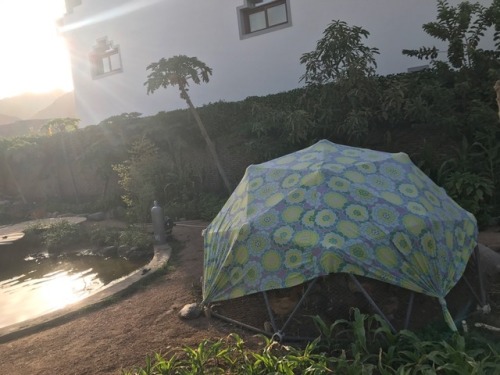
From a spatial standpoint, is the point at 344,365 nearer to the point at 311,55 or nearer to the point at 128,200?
the point at 311,55

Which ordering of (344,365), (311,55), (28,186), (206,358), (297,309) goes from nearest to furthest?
(344,365)
(206,358)
(297,309)
(311,55)
(28,186)

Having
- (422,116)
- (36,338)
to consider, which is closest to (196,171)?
(422,116)

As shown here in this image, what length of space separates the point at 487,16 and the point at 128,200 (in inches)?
408

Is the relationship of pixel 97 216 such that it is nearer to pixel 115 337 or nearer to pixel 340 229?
pixel 115 337

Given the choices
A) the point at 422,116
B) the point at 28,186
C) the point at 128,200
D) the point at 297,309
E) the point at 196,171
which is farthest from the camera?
the point at 28,186

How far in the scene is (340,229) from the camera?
4070 millimetres

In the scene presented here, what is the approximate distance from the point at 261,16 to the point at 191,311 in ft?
41.8

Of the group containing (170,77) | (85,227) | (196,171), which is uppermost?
(170,77)

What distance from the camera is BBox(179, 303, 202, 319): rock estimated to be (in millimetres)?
5168

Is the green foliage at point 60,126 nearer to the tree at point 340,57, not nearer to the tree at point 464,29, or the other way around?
the tree at point 340,57

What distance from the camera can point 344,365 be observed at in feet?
11.2

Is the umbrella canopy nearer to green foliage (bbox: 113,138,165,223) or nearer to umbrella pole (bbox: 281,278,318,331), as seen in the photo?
umbrella pole (bbox: 281,278,318,331)

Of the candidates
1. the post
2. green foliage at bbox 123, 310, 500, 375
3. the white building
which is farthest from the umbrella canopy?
the white building

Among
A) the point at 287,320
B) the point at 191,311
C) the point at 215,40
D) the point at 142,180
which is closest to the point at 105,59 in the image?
the point at 215,40
